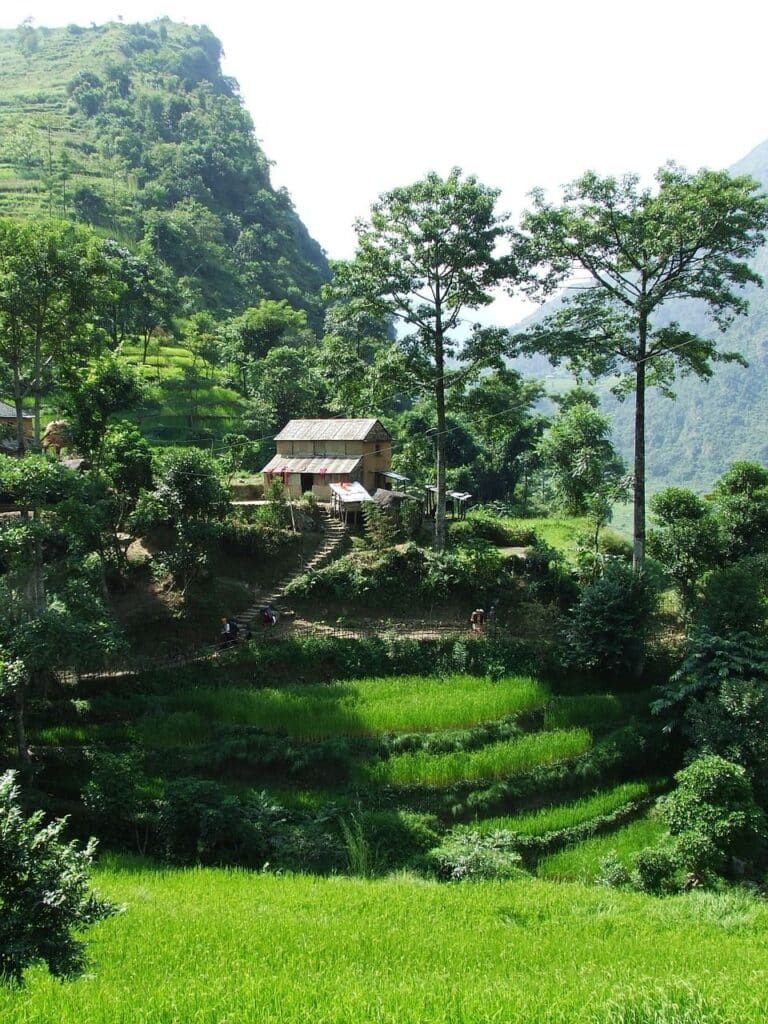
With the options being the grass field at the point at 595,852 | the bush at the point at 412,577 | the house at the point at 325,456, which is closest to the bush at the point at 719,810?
the grass field at the point at 595,852

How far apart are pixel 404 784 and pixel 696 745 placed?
23.6 feet

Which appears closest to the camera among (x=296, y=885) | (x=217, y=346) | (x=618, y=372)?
(x=296, y=885)

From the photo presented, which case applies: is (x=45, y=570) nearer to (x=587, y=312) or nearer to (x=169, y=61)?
(x=587, y=312)

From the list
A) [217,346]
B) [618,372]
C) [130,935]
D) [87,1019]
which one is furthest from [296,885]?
[217,346]

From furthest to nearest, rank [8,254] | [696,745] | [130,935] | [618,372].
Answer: [618,372] → [8,254] → [696,745] → [130,935]

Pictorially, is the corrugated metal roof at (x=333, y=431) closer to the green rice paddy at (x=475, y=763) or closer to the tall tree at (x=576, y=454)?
the tall tree at (x=576, y=454)

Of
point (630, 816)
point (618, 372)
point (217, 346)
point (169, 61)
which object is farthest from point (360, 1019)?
point (169, 61)

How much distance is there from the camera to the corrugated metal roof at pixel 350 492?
26203 mm

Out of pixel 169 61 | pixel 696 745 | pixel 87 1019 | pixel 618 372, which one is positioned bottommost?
pixel 696 745

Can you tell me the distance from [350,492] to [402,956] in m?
19.6

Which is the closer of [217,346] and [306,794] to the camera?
[306,794]

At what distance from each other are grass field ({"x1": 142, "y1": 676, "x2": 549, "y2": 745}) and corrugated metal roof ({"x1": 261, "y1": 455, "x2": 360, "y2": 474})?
475 inches

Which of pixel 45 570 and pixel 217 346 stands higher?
pixel 217 346

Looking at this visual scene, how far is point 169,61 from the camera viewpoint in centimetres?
12506
